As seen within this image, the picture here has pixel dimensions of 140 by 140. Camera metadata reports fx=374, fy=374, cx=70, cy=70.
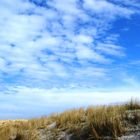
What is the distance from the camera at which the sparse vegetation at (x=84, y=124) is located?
1205 cm

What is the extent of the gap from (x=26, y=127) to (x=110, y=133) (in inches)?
183

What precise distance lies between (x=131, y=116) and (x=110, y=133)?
0.95 metres

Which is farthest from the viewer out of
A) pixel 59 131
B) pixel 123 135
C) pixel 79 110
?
pixel 79 110

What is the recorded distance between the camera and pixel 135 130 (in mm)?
11641

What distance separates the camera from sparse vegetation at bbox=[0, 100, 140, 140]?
39.5 ft

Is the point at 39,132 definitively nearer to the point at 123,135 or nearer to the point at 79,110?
the point at 79,110

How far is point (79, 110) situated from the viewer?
15.1 m

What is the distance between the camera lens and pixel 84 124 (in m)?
13.1

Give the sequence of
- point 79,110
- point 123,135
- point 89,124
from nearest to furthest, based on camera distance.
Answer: point 123,135
point 89,124
point 79,110

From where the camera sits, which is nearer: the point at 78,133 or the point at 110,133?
the point at 110,133

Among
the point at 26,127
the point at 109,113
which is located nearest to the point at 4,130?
the point at 26,127

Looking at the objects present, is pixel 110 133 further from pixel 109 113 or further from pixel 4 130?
pixel 4 130

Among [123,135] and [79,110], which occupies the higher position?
[79,110]

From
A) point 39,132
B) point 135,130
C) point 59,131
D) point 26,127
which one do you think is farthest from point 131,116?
point 26,127
